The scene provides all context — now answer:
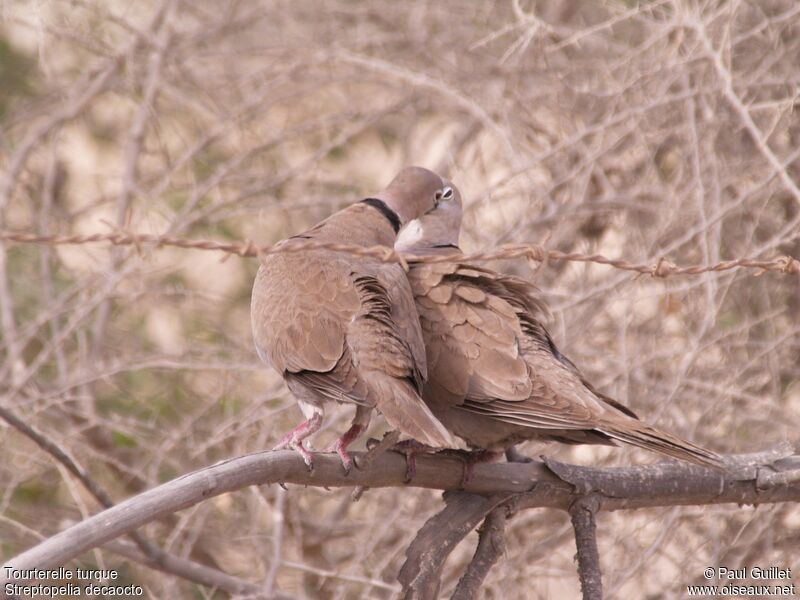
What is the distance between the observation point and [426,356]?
297cm

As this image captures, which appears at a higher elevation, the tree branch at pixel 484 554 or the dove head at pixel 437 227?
the dove head at pixel 437 227

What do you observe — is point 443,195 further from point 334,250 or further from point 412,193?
point 334,250

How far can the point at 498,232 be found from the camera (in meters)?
4.47

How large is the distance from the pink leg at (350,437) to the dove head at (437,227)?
1.05 metres

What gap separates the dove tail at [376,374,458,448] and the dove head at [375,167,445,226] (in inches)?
47.9

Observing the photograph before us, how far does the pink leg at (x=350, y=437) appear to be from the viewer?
2.48 metres

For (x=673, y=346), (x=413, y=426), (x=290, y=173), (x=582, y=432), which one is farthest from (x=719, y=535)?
(x=290, y=173)

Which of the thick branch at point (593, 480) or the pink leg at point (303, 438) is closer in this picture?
the pink leg at point (303, 438)

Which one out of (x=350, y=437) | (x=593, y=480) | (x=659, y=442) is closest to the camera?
(x=659, y=442)

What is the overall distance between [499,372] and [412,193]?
109 cm

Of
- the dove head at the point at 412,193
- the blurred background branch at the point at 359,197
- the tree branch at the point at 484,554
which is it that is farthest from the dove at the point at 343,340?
the blurred background branch at the point at 359,197

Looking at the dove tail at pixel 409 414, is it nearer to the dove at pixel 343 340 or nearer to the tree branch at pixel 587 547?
the dove at pixel 343 340

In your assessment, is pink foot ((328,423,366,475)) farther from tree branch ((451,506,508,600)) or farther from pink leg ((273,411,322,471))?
tree branch ((451,506,508,600))

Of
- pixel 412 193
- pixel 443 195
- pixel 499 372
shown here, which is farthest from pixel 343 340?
pixel 443 195
